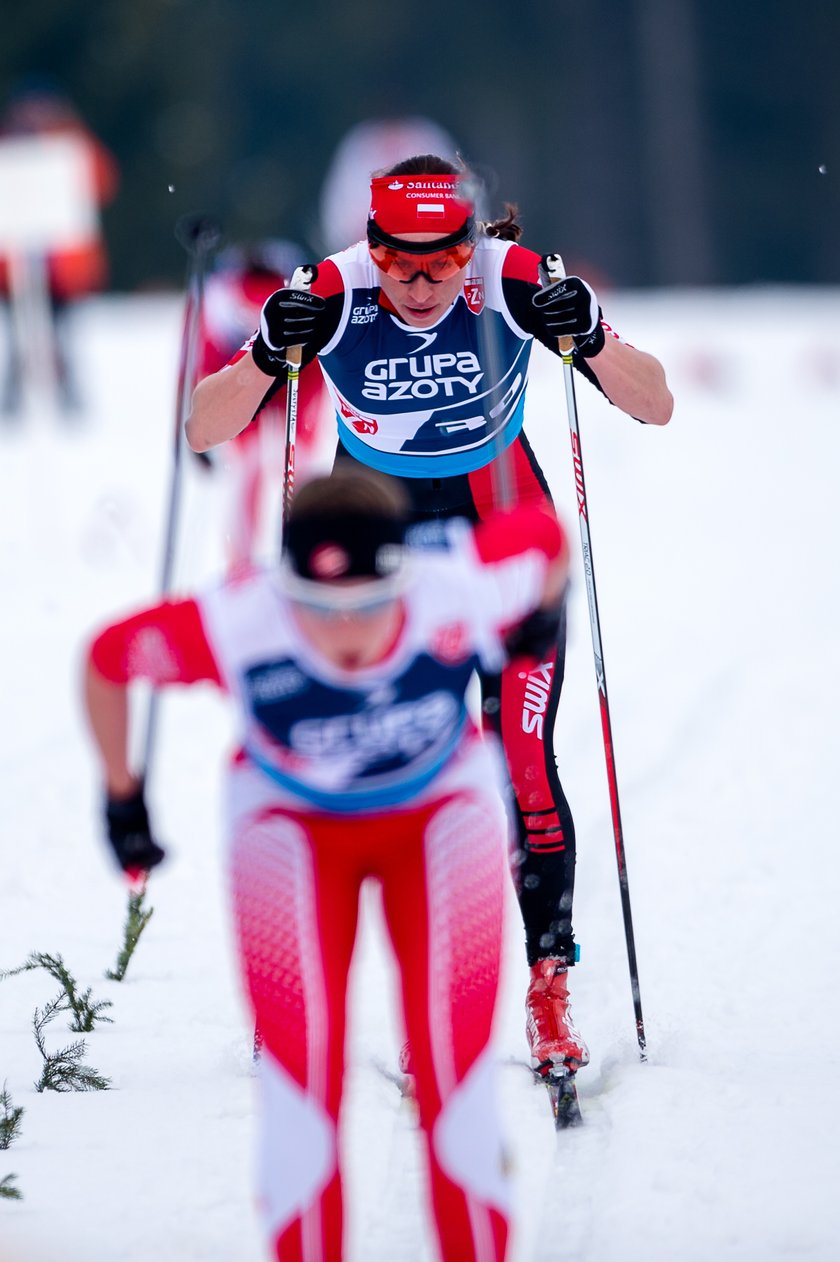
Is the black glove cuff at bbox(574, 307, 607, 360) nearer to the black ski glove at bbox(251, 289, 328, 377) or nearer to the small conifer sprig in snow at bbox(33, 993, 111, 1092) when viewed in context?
the black ski glove at bbox(251, 289, 328, 377)

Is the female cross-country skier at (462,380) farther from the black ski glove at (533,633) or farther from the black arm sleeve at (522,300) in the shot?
the black ski glove at (533,633)

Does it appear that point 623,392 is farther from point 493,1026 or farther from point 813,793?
point 813,793

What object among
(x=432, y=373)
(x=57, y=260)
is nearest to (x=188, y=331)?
(x=432, y=373)

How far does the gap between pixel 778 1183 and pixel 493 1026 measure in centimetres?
97

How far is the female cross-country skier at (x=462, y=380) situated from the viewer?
3.56 m

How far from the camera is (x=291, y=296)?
3.59 m

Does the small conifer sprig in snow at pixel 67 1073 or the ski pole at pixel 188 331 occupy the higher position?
the ski pole at pixel 188 331

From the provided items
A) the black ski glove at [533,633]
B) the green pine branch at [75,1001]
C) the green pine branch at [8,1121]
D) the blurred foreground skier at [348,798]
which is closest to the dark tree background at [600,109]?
the green pine branch at [75,1001]

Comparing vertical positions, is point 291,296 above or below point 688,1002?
above

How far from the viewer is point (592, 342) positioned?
3.62m

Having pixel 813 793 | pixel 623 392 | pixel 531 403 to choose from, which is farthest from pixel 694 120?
pixel 623 392

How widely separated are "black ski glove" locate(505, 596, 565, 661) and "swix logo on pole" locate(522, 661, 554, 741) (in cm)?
86

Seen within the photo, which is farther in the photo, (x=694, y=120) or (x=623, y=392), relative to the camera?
(x=694, y=120)

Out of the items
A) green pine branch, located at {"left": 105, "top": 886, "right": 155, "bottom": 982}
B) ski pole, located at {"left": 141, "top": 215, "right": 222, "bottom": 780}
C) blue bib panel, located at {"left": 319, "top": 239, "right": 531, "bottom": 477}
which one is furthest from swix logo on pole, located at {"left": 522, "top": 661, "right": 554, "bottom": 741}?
ski pole, located at {"left": 141, "top": 215, "right": 222, "bottom": 780}
